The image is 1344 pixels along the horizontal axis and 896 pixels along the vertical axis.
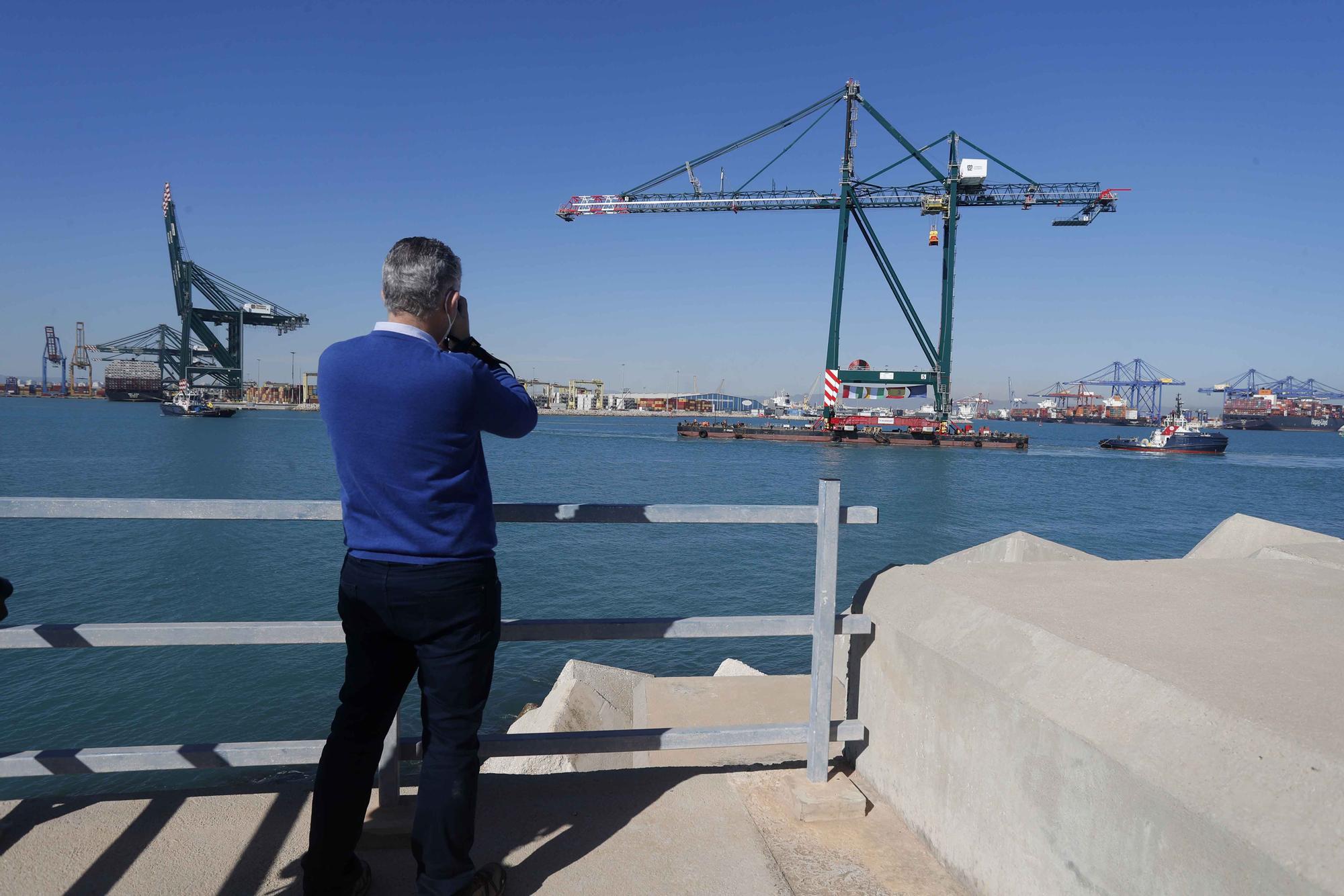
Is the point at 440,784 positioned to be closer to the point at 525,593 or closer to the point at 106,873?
the point at 106,873

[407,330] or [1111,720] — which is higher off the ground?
[407,330]

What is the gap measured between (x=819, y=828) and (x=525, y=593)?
1222cm

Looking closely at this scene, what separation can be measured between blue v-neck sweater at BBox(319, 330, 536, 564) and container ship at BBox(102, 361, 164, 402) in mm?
129576

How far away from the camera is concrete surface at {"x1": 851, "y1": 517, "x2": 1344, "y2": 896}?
1263 millimetres

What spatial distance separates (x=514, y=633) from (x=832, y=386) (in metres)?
52.4

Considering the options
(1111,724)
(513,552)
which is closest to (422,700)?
(1111,724)

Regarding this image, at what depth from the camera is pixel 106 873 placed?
191 centimetres

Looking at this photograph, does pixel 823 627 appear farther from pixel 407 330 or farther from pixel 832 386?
pixel 832 386

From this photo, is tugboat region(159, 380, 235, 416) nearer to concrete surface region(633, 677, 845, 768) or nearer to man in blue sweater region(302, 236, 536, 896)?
concrete surface region(633, 677, 845, 768)

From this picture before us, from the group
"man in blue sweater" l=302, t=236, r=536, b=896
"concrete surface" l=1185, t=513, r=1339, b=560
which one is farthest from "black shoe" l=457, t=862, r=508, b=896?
"concrete surface" l=1185, t=513, r=1339, b=560

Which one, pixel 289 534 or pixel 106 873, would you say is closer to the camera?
pixel 106 873

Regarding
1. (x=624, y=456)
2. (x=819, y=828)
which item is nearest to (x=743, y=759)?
(x=819, y=828)

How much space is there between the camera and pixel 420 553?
1.67 m

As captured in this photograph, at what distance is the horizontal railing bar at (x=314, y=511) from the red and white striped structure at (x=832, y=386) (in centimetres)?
5183
